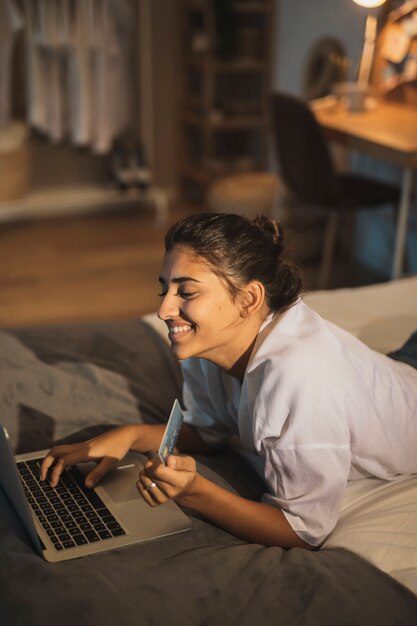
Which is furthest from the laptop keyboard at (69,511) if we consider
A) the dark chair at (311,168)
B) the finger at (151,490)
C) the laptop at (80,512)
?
the dark chair at (311,168)

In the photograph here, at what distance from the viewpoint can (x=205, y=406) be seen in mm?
1578

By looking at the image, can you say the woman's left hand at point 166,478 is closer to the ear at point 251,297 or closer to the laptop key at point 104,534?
the laptop key at point 104,534

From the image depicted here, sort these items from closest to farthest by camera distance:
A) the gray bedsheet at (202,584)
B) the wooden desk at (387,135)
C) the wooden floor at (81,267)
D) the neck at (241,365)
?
the gray bedsheet at (202,584), the neck at (241,365), the wooden desk at (387,135), the wooden floor at (81,267)

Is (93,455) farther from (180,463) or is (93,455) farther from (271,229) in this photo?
(271,229)

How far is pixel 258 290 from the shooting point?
52.5 inches

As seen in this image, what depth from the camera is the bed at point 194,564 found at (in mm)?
1122

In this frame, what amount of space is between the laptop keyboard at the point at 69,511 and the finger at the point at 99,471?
15mm

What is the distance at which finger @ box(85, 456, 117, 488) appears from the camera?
140 cm

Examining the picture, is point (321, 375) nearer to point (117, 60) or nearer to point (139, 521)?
point (139, 521)

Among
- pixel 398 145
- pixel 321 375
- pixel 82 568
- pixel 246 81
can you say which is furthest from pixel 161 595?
pixel 246 81

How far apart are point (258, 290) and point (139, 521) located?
0.41 meters

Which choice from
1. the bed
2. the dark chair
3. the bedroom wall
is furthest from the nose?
the bedroom wall

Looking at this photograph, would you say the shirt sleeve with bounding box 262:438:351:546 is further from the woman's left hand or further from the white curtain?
the white curtain

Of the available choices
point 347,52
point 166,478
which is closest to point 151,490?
point 166,478
